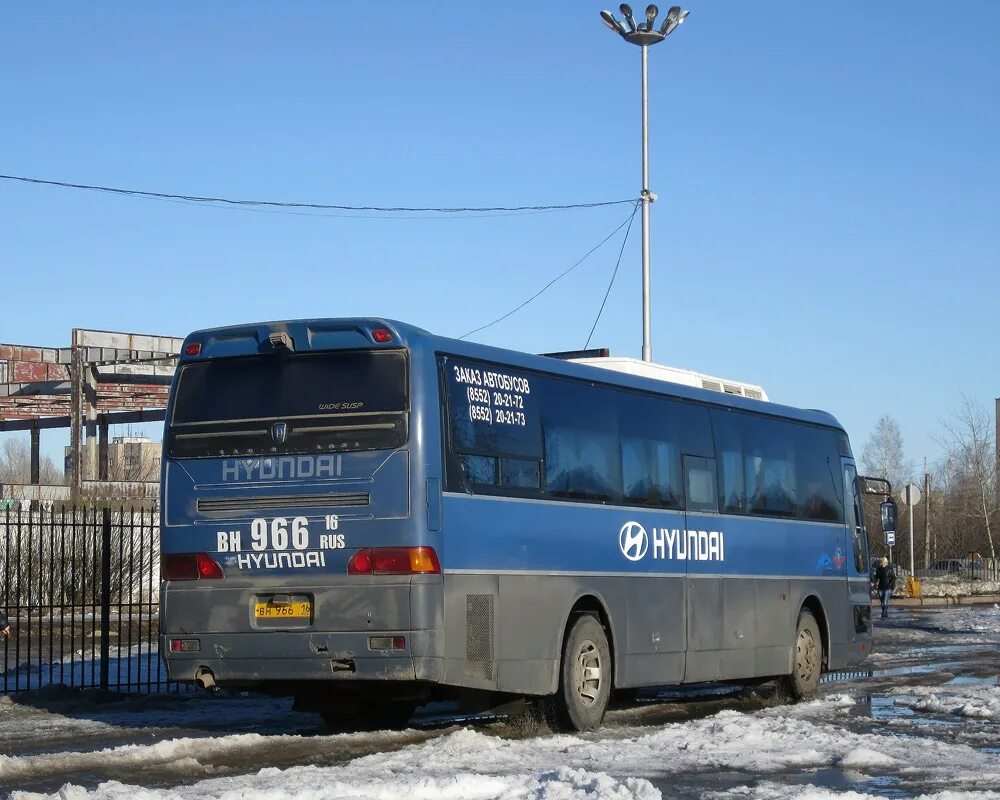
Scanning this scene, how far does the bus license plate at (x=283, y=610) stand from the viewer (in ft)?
39.9

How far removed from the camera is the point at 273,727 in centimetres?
1465

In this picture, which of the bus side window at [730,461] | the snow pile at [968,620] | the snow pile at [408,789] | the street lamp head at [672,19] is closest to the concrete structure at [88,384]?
the street lamp head at [672,19]

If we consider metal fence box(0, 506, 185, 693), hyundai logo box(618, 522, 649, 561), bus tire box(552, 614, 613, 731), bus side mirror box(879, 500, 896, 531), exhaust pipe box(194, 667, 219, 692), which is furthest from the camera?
bus side mirror box(879, 500, 896, 531)

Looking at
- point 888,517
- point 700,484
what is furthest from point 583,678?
point 888,517

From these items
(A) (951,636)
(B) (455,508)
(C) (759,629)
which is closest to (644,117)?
(A) (951,636)

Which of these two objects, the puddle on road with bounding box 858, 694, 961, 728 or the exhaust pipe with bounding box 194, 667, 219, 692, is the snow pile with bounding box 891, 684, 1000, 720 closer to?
the puddle on road with bounding box 858, 694, 961, 728

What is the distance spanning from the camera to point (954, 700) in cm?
1595

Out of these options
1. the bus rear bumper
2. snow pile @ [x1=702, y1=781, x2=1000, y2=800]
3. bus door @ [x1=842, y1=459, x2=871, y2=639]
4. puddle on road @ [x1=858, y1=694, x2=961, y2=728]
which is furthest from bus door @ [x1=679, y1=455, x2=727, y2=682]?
snow pile @ [x1=702, y1=781, x2=1000, y2=800]

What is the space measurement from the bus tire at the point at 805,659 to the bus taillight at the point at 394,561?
767cm

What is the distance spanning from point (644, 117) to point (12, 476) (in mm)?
98021

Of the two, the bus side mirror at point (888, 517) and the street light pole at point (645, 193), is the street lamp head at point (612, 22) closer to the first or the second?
the street light pole at point (645, 193)

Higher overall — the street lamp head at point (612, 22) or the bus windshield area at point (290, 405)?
the street lamp head at point (612, 22)

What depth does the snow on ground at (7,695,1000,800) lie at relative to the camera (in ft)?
31.2

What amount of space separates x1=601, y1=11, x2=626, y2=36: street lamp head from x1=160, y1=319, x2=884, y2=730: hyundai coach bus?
58.6 feet
